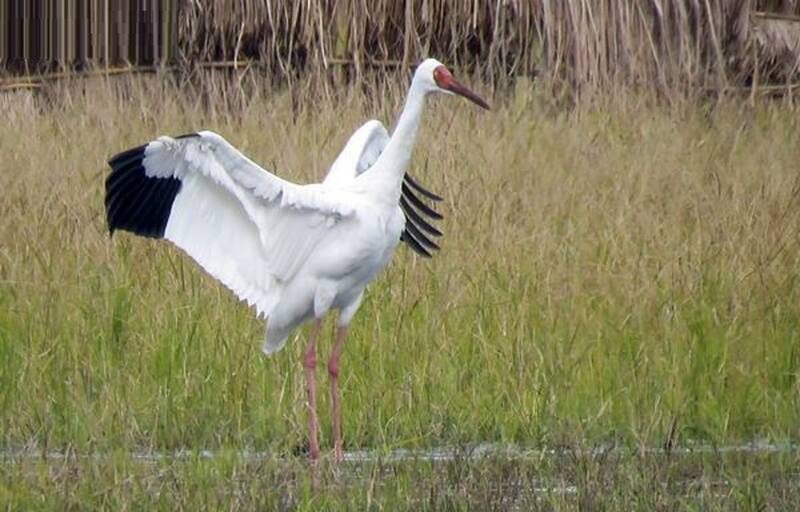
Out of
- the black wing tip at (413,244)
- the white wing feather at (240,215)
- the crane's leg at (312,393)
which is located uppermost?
the white wing feather at (240,215)

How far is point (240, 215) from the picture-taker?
7.00 m

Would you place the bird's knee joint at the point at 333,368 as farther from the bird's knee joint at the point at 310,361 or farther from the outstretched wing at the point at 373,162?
the outstretched wing at the point at 373,162

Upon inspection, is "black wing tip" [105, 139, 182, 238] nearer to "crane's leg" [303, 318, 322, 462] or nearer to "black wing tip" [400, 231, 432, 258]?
"crane's leg" [303, 318, 322, 462]

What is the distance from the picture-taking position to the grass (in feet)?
18.6

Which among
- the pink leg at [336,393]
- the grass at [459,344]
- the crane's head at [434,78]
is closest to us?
the grass at [459,344]

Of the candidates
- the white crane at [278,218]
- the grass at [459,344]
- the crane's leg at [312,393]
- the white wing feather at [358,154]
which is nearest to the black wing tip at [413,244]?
the grass at [459,344]

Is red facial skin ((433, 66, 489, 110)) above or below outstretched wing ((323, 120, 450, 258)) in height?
above

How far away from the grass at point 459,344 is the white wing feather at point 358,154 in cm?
56

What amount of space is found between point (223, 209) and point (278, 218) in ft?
0.66

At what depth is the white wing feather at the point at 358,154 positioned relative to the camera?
7207 mm

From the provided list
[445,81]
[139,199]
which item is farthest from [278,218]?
[445,81]

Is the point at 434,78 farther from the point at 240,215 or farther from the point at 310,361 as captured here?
the point at 310,361

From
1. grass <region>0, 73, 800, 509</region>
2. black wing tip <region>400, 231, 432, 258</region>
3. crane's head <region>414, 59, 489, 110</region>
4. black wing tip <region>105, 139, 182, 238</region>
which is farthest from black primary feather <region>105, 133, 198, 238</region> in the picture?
black wing tip <region>400, 231, 432, 258</region>

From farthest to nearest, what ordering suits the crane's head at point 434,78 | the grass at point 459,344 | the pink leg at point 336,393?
1. the crane's head at point 434,78
2. the pink leg at point 336,393
3. the grass at point 459,344
